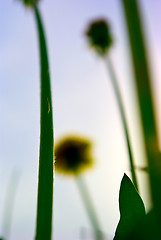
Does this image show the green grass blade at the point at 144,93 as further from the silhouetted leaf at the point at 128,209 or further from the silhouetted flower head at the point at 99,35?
the silhouetted flower head at the point at 99,35

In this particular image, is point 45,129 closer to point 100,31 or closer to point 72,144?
point 100,31

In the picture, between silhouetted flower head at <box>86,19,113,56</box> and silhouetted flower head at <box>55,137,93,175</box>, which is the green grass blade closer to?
silhouetted flower head at <box>86,19,113,56</box>

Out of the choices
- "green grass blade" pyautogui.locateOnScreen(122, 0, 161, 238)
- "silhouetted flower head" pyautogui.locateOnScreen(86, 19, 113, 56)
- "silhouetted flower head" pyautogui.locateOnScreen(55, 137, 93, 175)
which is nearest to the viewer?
"green grass blade" pyautogui.locateOnScreen(122, 0, 161, 238)

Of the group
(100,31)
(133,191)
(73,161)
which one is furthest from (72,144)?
(133,191)

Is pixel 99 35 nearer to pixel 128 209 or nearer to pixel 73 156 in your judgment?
pixel 73 156

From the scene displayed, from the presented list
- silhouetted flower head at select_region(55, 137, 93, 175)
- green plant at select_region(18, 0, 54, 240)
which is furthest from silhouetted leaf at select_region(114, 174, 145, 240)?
silhouetted flower head at select_region(55, 137, 93, 175)

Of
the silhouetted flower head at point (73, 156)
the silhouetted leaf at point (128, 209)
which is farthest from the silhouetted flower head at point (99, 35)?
the silhouetted leaf at point (128, 209)

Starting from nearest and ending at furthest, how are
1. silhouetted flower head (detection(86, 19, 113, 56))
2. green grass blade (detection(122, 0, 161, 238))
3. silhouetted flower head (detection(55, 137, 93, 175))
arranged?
green grass blade (detection(122, 0, 161, 238))
silhouetted flower head (detection(86, 19, 113, 56))
silhouetted flower head (detection(55, 137, 93, 175))
